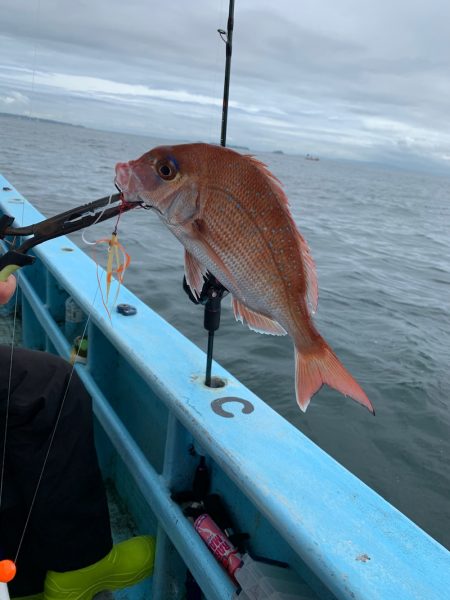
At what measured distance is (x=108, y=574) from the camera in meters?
2.13

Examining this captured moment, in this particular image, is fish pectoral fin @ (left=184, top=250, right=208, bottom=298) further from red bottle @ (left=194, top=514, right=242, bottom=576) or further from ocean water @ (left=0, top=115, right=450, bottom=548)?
red bottle @ (left=194, top=514, right=242, bottom=576)

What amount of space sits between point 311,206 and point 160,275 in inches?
634

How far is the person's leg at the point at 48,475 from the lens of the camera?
1.88m

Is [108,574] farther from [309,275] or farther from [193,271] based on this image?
[309,275]

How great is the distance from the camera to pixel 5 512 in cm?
192

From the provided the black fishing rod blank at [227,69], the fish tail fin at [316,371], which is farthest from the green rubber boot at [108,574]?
the black fishing rod blank at [227,69]

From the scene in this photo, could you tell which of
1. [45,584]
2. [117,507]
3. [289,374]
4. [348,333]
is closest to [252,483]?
[45,584]

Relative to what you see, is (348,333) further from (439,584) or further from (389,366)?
(439,584)

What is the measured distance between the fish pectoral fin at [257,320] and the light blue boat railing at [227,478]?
0.56 meters

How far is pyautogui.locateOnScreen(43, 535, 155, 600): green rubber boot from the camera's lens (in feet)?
6.59

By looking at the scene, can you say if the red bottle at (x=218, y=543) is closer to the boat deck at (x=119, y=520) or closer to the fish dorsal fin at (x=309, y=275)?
the boat deck at (x=119, y=520)

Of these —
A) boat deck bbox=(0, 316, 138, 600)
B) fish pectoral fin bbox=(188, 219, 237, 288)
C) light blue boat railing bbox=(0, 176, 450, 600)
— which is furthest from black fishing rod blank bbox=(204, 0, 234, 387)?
boat deck bbox=(0, 316, 138, 600)

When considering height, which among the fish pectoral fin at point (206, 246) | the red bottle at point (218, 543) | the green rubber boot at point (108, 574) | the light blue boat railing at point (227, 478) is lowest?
the green rubber boot at point (108, 574)

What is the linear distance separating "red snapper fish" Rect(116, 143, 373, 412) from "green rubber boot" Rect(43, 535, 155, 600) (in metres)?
1.32
